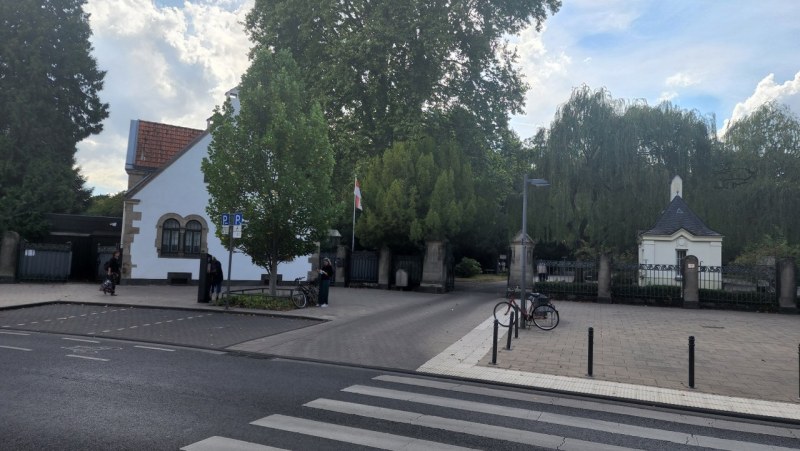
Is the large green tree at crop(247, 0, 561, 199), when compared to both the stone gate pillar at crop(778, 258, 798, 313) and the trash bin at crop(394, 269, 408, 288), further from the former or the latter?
the stone gate pillar at crop(778, 258, 798, 313)

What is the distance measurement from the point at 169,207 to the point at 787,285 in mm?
27447

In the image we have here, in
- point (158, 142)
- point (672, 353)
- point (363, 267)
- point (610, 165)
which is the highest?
point (158, 142)

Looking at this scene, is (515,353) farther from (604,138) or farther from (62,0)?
(62,0)

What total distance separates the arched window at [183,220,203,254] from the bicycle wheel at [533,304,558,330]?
719 inches

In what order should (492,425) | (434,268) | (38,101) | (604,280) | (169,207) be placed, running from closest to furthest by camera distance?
(492,425) < (604,280) < (169,207) < (434,268) < (38,101)

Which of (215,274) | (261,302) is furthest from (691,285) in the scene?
(215,274)

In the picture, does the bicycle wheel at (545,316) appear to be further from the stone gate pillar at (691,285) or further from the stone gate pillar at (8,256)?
the stone gate pillar at (8,256)

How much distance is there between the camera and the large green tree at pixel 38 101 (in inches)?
1150

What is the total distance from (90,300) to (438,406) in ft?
52.8

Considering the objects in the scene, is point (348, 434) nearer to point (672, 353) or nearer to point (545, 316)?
point (672, 353)

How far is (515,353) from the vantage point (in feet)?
36.9

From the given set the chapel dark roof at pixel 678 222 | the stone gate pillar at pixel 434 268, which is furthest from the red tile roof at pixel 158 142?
the chapel dark roof at pixel 678 222

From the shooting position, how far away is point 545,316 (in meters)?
14.8

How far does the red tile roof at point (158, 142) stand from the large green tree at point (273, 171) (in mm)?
17055
